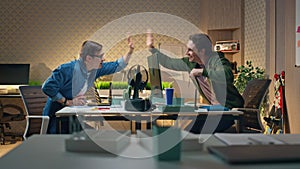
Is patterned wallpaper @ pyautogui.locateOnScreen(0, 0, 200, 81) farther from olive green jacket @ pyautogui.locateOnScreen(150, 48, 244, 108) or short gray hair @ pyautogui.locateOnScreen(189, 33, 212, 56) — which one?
olive green jacket @ pyautogui.locateOnScreen(150, 48, 244, 108)

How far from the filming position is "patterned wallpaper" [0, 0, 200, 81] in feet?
22.0

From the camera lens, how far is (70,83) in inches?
138

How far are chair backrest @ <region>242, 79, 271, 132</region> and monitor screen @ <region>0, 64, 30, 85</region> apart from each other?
4018mm

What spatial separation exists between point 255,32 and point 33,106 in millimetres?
3506

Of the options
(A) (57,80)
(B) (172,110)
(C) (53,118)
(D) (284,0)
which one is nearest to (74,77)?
(A) (57,80)

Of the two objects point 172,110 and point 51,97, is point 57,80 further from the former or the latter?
point 172,110

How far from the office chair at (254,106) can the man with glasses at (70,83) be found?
4.59 ft

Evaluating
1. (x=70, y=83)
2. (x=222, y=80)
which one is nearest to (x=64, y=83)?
(x=70, y=83)

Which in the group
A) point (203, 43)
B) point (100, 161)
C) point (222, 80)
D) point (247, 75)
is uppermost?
point (203, 43)

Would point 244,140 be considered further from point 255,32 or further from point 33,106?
point 255,32

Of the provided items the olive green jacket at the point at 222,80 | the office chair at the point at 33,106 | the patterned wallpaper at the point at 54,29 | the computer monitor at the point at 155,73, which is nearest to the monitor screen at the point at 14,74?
the patterned wallpaper at the point at 54,29

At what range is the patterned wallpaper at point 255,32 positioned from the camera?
5500 mm

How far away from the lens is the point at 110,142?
1.16 metres

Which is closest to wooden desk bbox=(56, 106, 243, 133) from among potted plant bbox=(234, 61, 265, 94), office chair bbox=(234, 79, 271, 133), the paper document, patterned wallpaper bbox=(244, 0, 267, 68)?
office chair bbox=(234, 79, 271, 133)
